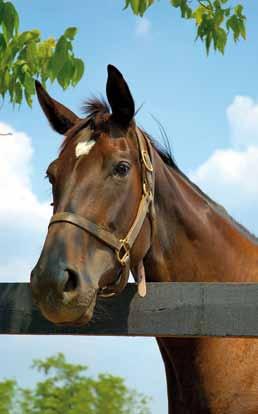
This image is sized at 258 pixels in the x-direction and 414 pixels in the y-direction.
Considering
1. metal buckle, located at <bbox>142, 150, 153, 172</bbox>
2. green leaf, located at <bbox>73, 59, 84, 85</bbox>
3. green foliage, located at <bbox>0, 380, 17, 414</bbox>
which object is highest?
green leaf, located at <bbox>73, 59, 84, 85</bbox>

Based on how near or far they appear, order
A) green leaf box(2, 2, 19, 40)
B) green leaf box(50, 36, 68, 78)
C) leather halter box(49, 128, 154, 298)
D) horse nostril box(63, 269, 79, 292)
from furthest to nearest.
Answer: green leaf box(50, 36, 68, 78), green leaf box(2, 2, 19, 40), leather halter box(49, 128, 154, 298), horse nostril box(63, 269, 79, 292)

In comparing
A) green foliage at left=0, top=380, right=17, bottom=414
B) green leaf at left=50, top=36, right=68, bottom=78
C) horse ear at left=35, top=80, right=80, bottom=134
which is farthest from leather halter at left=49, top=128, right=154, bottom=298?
green foliage at left=0, top=380, right=17, bottom=414

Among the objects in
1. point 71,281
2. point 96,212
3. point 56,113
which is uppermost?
point 56,113

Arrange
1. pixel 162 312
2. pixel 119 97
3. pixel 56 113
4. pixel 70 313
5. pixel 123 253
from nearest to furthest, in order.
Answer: pixel 70 313 < pixel 162 312 < pixel 123 253 < pixel 119 97 < pixel 56 113

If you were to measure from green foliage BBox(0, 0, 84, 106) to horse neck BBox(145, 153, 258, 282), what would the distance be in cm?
221

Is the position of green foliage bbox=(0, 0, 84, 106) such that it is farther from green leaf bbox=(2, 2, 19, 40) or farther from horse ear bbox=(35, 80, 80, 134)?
horse ear bbox=(35, 80, 80, 134)

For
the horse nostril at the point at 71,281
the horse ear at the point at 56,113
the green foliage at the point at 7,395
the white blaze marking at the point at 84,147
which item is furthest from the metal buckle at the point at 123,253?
the green foliage at the point at 7,395

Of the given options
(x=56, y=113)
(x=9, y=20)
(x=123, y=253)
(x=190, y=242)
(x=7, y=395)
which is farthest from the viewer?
(x=7, y=395)

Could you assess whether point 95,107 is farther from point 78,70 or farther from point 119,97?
point 78,70

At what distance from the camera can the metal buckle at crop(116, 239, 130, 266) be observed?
327 centimetres

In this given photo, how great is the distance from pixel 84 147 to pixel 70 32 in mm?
2940

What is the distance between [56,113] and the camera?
3.94 meters

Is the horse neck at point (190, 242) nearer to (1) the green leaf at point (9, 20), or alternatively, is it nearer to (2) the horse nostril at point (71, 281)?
(2) the horse nostril at point (71, 281)

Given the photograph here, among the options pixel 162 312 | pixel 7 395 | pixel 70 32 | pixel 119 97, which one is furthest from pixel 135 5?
pixel 7 395
